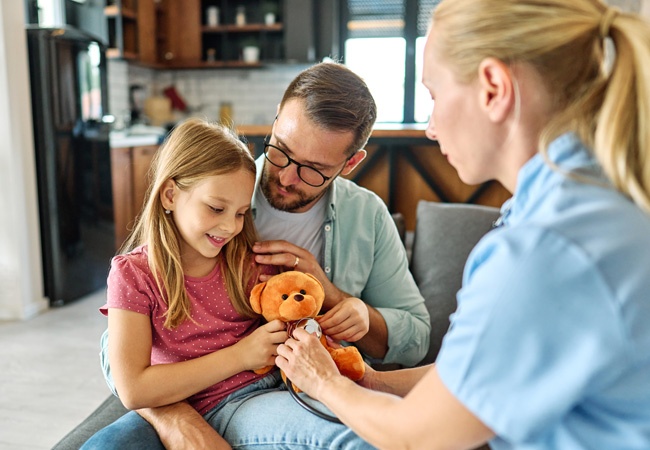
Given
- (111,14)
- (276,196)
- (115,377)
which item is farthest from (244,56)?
(115,377)

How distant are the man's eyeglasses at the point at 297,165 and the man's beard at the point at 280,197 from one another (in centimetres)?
4

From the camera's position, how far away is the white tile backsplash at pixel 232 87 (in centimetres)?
640

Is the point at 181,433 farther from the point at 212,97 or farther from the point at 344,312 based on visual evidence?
the point at 212,97

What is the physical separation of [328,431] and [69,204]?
312 centimetres

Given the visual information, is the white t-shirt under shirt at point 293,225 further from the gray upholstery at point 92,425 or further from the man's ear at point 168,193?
the gray upholstery at point 92,425

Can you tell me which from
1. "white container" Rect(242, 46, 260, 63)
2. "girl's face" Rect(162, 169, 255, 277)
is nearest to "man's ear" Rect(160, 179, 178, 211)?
"girl's face" Rect(162, 169, 255, 277)

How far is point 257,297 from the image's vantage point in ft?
4.54

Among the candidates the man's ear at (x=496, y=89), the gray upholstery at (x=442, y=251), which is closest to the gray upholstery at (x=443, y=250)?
the gray upholstery at (x=442, y=251)

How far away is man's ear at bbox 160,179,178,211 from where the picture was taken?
1427mm

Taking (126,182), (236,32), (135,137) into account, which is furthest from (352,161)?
(236,32)

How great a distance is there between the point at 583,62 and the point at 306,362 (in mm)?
680

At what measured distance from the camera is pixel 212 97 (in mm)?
6578

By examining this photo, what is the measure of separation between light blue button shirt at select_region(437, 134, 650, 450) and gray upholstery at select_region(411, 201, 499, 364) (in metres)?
1.30

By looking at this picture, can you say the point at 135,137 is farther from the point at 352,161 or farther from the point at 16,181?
the point at 352,161
